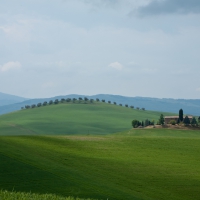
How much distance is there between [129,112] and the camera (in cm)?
16212

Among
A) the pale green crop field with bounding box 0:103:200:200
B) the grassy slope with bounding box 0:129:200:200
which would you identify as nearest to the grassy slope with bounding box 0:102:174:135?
the pale green crop field with bounding box 0:103:200:200

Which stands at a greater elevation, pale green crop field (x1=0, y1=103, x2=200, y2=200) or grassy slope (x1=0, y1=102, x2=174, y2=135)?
grassy slope (x1=0, y1=102, x2=174, y2=135)

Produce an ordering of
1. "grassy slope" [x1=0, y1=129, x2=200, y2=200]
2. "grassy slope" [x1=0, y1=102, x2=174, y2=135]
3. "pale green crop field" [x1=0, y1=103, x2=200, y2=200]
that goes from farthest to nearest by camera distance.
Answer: "grassy slope" [x1=0, y1=102, x2=174, y2=135] → "grassy slope" [x1=0, y1=129, x2=200, y2=200] → "pale green crop field" [x1=0, y1=103, x2=200, y2=200]

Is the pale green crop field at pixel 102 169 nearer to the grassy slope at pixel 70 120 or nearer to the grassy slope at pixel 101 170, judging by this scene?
the grassy slope at pixel 101 170

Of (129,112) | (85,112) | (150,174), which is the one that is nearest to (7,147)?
(150,174)

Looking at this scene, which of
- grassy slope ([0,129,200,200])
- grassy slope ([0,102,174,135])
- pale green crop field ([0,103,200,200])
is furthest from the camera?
grassy slope ([0,102,174,135])

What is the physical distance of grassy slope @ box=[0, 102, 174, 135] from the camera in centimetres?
10906

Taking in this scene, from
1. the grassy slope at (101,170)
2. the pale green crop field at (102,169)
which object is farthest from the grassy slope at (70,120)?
the grassy slope at (101,170)

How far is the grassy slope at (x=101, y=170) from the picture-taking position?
100.0ft

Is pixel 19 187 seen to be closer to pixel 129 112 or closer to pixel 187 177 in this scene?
pixel 187 177

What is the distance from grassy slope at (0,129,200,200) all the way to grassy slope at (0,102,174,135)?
4913cm

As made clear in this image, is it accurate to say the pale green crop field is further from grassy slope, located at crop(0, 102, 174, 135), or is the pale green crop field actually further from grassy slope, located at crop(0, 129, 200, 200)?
grassy slope, located at crop(0, 102, 174, 135)

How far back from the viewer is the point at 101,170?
129 ft

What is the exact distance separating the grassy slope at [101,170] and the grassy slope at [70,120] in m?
49.1
